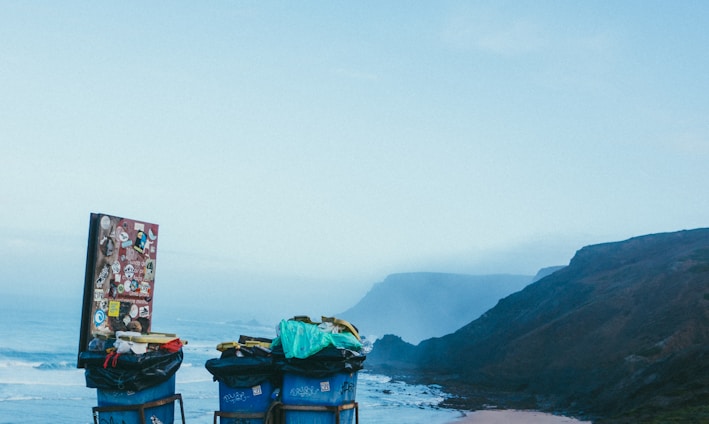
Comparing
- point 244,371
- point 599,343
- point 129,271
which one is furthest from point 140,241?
point 599,343

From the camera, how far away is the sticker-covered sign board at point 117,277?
7012 mm

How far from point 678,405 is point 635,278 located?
96.4 ft

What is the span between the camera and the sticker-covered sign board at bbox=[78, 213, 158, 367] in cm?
701

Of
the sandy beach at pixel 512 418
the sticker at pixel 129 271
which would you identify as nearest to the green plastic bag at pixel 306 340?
the sticker at pixel 129 271

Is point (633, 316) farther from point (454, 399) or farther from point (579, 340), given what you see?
point (454, 399)

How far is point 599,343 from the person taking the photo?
3866 cm

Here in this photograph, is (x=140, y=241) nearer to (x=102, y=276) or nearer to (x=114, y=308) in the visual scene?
(x=102, y=276)

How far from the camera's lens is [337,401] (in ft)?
22.0

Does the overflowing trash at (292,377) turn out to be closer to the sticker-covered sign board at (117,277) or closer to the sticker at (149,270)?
the sticker-covered sign board at (117,277)

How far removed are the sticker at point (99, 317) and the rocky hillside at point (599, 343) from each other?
1653 cm

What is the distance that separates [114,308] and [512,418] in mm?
20023

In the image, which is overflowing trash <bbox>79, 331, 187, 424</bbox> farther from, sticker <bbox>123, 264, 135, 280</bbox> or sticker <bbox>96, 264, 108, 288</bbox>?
sticker <bbox>123, 264, 135, 280</bbox>

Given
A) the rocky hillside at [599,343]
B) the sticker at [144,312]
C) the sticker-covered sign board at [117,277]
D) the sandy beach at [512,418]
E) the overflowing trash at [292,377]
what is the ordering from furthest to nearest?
the rocky hillside at [599,343], the sandy beach at [512,418], the sticker at [144,312], the sticker-covered sign board at [117,277], the overflowing trash at [292,377]

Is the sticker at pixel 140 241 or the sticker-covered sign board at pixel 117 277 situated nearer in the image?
the sticker-covered sign board at pixel 117 277
